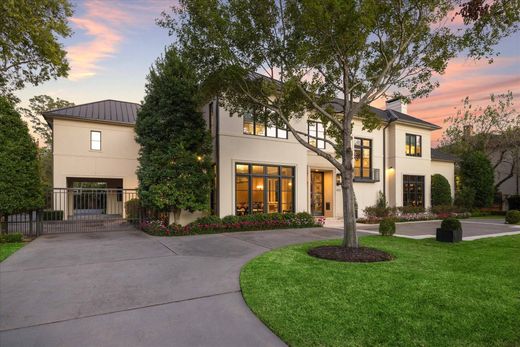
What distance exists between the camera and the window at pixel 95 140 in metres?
18.2

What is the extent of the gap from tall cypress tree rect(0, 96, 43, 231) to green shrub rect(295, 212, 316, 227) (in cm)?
1029

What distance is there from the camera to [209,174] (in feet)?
38.5

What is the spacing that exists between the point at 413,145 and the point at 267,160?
12.9 m

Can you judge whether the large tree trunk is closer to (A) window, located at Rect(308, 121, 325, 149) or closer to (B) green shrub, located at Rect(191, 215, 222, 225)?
(B) green shrub, located at Rect(191, 215, 222, 225)

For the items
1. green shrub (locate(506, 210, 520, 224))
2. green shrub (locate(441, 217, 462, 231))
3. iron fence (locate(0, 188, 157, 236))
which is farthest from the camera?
green shrub (locate(506, 210, 520, 224))

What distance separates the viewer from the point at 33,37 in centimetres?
1103

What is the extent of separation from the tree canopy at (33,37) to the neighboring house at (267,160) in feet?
11.0

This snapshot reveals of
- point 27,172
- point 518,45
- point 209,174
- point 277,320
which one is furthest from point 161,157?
point 518,45

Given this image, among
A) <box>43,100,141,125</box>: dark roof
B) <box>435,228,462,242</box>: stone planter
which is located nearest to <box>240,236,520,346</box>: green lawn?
<box>435,228,462,242</box>: stone planter

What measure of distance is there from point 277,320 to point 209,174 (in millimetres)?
8643

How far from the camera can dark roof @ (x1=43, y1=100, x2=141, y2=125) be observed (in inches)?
688

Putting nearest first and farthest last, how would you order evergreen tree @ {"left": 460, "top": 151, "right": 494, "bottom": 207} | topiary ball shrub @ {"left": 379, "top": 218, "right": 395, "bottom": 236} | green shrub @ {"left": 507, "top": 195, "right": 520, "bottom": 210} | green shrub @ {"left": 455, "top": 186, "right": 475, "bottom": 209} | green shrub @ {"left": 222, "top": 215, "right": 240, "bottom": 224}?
Result: topiary ball shrub @ {"left": 379, "top": 218, "right": 395, "bottom": 236}
green shrub @ {"left": 222, "top": 215, "right": 240, "bottom": 224}
green shrub @ {"left": 455, "top": 186, "right": 475, "bottom": 209}
evergreen tree @ {"left": 460, "top": 151, "right": 494, "bottom": 207}
green shrub @ {"left": 507, "top": 195, "right": 520, "bottom": 210}

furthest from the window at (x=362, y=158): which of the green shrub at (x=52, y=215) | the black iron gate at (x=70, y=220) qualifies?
the green shrub at (x=52, y=215)

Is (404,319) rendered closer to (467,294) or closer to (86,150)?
(467,294)
